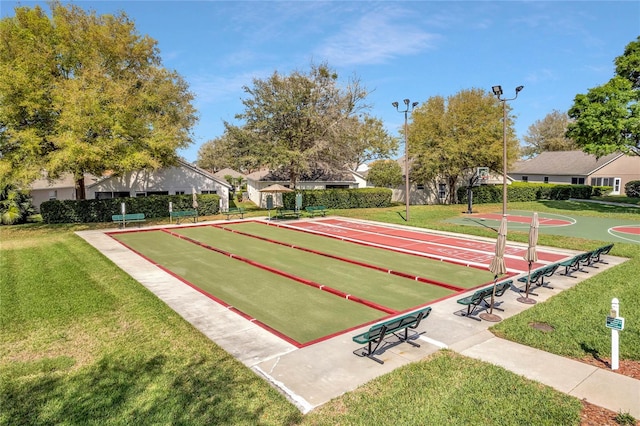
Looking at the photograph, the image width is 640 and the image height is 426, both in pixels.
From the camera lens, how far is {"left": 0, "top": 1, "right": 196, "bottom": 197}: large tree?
22391 mm

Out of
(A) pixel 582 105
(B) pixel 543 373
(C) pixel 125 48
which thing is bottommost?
(B) pixel 543 373

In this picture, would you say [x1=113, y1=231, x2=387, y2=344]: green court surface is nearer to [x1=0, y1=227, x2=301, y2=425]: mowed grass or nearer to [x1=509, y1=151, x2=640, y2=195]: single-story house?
[x1=0, y1=227, x2=301, y2=425]: mowed grass

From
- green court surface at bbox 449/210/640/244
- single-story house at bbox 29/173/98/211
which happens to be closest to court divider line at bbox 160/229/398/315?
green court surface at bbox 449/210/640/244

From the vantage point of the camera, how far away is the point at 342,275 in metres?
14.0

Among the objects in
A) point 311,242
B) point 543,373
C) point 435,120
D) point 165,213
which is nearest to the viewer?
point 543,373

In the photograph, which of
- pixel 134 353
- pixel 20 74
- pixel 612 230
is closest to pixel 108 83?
pixel 20 74

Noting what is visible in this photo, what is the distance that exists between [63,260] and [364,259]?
1263cm

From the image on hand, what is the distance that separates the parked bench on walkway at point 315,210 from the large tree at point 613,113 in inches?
836

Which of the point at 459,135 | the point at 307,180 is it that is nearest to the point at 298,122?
the point at 307,180

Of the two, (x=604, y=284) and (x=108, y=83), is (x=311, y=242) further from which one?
(x=108, y=83)

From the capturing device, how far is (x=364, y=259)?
54.0ft

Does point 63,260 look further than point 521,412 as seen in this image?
Yes

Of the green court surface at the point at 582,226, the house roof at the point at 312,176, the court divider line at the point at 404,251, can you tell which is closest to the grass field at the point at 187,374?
the court divider line at the point at 404,251

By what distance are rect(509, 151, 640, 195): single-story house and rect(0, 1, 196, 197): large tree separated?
4308 cm
